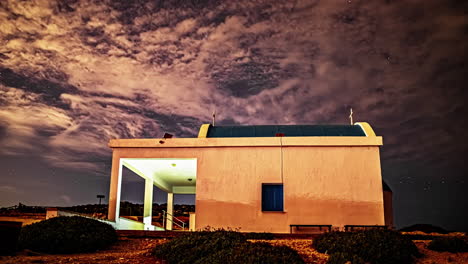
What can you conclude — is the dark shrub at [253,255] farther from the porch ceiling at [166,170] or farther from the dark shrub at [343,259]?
the porch ceiling at [166,170]

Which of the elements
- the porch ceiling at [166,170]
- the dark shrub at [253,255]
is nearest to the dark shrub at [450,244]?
the dark shrub at [253,255]

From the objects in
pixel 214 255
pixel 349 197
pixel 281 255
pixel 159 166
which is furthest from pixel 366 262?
pixel 159 166

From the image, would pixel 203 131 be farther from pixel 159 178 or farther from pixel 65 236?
pixel 159 178

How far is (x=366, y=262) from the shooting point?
9.23m

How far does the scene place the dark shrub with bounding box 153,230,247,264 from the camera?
9562 mm

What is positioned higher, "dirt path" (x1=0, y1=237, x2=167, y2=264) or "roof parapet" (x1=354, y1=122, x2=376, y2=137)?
"roof parapet" (x1=354, y1=122, x2=376, y2=137)

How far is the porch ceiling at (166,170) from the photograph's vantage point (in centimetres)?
1794

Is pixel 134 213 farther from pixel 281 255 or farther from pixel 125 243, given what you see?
pixel 281 255

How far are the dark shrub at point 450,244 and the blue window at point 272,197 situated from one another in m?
6.06

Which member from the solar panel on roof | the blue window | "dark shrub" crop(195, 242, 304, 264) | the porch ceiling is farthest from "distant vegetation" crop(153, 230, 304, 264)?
the solar panel on roof

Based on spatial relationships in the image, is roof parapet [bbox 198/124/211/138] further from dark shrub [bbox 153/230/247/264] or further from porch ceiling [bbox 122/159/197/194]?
dark shrub [bbox 153/230/247/264]

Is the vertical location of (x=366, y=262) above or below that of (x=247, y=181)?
below

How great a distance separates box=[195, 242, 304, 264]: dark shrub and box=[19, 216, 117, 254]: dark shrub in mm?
3901

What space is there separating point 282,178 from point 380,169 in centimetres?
398
